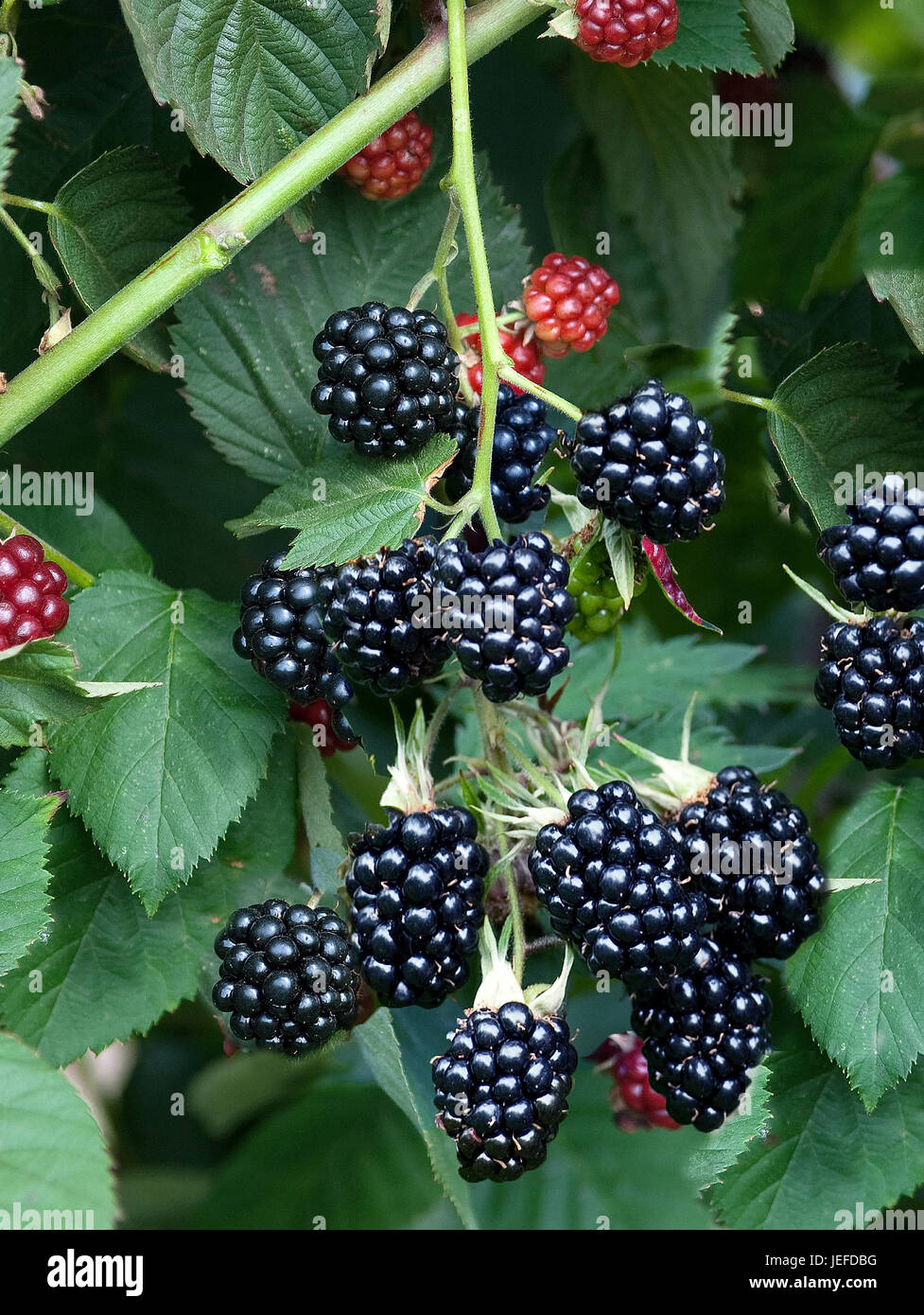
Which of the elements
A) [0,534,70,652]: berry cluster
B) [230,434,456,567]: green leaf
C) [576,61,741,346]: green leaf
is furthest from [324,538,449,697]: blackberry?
[576,61,741,346]: green leaf

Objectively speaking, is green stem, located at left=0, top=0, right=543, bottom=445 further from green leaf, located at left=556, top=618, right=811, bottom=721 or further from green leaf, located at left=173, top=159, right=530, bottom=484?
green leaf, located at left=556, top=618, right=811, bottom=721

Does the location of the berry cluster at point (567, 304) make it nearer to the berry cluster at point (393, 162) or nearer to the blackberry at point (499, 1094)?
the berry cluster at point (393, 162)

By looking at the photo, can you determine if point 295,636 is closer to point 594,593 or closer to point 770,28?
point 594,593

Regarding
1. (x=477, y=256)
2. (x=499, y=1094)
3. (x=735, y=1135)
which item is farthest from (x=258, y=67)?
(x=735, y=1135)

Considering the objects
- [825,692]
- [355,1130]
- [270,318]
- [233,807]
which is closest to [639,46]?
[270,318]

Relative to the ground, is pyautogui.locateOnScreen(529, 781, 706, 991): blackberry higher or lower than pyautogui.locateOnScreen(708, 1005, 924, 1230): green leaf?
higher
